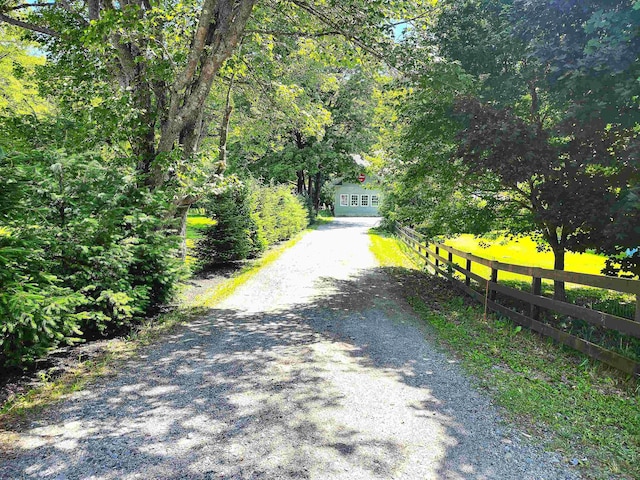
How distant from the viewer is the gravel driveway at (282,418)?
9.91ft

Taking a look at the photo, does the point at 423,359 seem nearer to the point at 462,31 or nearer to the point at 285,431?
the point at 285,431

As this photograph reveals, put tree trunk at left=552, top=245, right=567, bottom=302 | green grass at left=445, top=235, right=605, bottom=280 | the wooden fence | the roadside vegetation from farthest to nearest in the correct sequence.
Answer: green grass at left=445, top=235, right=605, bottom=280 → tree trunk at left=552, top=245, right=567, bottom=302 → the wooden fence → the roadside vegetation

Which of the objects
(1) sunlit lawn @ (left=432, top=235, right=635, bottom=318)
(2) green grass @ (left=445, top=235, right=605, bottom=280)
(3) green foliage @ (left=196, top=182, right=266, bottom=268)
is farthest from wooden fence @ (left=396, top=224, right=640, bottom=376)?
(3) green foliage @ (left=196, top=182, right=266, bottom=268)

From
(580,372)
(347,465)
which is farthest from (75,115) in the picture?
(580,372)

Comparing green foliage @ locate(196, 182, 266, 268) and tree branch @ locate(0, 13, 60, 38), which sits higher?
tree branch @ locate(0, 13, 60, 38)

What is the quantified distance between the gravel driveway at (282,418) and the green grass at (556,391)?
251 mm

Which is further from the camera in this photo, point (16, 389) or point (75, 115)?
point (75, 115)

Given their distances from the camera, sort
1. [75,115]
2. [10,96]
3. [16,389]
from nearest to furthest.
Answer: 1. [16,389]
2. [75,115]
3. [10,96]

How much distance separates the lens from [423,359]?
543 cm

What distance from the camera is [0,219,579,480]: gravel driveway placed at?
3.02 metres

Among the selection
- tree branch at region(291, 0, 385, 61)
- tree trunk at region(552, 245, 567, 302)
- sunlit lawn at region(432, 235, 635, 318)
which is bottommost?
sunlit lawn at region(432, 235, 635, 318)

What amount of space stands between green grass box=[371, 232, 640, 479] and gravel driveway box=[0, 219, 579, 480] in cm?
25

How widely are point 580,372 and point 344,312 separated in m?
3.92

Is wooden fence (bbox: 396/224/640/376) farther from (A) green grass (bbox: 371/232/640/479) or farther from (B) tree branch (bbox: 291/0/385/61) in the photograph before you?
(B) tree branch (bbox: 291/0/385/61)
